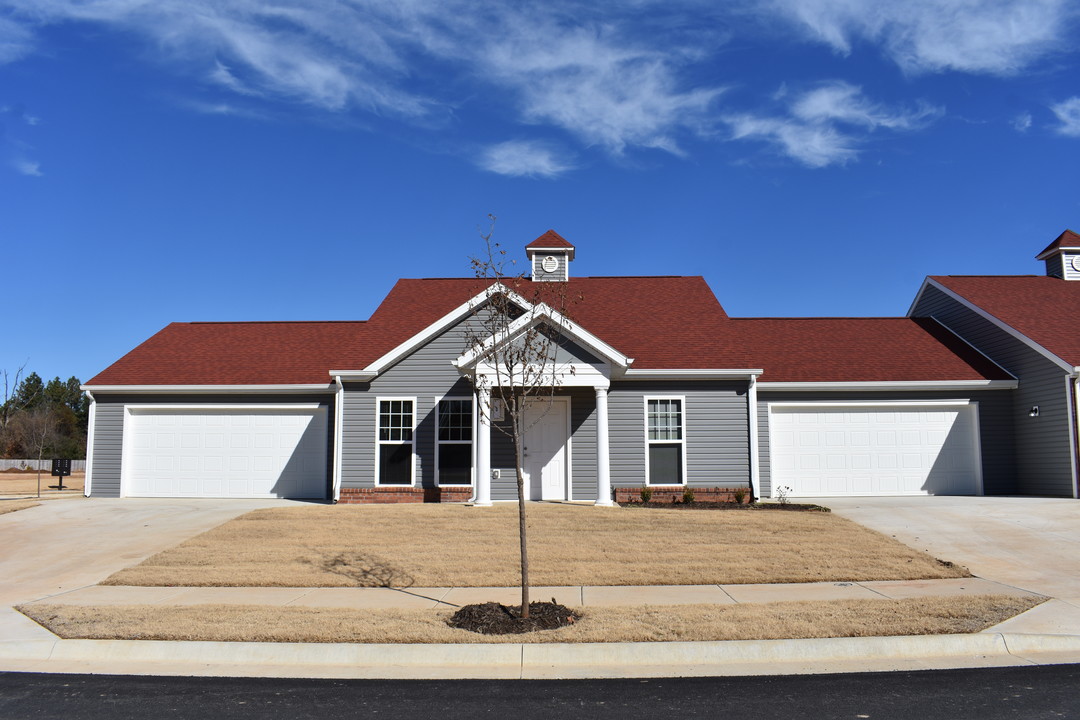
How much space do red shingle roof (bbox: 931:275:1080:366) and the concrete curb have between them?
13.6 m

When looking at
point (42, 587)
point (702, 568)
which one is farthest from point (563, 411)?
point (42, 587)

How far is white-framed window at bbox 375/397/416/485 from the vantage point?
18.9 meters

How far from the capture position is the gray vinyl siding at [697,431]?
1883 centimetres

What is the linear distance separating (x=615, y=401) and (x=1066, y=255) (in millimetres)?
16407

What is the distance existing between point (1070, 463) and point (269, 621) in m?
18.0

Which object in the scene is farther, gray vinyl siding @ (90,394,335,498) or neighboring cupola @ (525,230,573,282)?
neighboring cupola @ (525,230,573,282)

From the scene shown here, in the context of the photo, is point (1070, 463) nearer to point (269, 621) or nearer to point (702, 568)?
point (702, 568)

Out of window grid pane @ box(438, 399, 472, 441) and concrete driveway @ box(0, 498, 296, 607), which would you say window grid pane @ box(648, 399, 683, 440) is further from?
concrete driveway @ box(0, 498, 296, 607)

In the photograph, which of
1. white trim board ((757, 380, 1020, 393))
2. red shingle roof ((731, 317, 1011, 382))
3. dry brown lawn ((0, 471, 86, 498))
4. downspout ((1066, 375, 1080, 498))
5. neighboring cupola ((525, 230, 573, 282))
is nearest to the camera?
downspout ((1066, 375, 1080, 498))

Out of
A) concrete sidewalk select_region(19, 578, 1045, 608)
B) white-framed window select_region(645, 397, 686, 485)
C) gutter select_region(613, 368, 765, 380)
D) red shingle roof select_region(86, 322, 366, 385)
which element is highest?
red shingle roof select_region(86, 322, 366, 385)

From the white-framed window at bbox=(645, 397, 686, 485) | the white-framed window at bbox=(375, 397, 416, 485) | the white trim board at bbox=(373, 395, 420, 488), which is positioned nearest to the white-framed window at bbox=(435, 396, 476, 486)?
the white trim board at bbox=(373, 395, 420, 488)

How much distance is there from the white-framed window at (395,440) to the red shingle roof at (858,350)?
8363 mm

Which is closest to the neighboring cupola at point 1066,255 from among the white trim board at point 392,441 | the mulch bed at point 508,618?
the white trim board at point 392,441

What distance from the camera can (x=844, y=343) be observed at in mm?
23000
